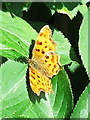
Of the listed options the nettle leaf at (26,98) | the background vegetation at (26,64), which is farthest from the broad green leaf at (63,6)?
the nettle leaf at (26,98)

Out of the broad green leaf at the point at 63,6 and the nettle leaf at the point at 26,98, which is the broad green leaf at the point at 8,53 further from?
the broad green leaf at the point at 63,6

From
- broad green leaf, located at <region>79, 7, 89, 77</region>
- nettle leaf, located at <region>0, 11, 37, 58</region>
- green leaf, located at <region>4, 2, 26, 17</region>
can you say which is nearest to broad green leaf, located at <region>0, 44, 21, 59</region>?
nettle leaf, located at <region>0, 11, 37, 58</region>

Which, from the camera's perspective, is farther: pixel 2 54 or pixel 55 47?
pixel 55 47

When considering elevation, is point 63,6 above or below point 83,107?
above

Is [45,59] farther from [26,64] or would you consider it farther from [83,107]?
[83,107]

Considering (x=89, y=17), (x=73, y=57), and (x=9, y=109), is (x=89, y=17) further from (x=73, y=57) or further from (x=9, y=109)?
(x=9, y=109)

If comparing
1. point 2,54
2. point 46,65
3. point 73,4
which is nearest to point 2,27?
point 2,54

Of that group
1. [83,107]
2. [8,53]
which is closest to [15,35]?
[8,53]
